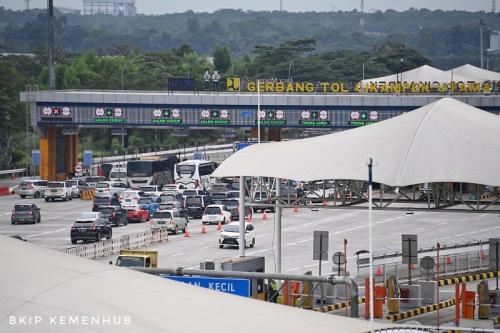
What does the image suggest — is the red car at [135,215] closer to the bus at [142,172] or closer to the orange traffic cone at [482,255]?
the bus at [142,172]

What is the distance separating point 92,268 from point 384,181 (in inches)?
579

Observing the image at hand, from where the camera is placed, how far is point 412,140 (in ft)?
121

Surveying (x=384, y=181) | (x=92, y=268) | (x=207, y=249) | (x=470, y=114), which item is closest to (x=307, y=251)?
(x=207, y=249)

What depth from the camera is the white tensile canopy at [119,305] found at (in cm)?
1942

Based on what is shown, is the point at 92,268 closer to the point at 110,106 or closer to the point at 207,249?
the point at 207,249

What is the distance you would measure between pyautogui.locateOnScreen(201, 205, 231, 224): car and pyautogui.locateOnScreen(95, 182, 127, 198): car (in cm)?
1151

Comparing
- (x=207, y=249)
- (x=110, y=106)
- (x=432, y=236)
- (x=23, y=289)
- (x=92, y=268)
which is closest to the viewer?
(x=23, y=289)

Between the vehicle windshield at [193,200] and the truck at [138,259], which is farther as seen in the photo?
the vehicle windshield at [193,200]

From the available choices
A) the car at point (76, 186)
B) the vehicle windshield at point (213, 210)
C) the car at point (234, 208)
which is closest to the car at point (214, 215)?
the vehicle windshield at point (213, 210)

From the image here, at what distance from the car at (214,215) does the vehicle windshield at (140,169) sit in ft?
73.0

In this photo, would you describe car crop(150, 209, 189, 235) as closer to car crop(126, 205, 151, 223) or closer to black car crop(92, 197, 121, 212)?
car crop(126, 205, 151, 223)

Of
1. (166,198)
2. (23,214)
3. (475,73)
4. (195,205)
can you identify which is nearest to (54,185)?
(166,198)

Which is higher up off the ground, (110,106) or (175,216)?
(110,106)

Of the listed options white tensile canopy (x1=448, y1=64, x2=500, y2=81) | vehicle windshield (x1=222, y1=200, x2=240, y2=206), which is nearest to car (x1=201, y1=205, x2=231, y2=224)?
vehicle windshield (x1=222, y1=200, x2=240, y2=206)
